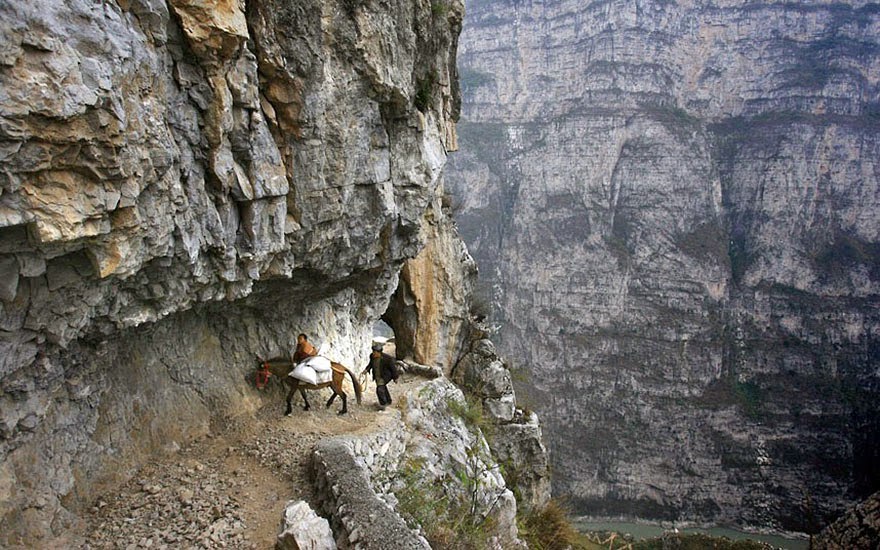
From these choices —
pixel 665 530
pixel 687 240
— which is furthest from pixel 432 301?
pixel 687 240

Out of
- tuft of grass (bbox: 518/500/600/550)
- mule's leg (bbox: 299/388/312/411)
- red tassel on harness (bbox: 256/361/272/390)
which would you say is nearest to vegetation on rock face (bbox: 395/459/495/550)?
mule's leg (bbox: 299/388/312/411)

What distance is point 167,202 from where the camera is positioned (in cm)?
620

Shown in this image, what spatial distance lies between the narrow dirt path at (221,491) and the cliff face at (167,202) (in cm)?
42

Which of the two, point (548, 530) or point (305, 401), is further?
point (548, 530)

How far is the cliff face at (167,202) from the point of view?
4.66 meters

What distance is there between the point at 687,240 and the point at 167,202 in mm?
57524

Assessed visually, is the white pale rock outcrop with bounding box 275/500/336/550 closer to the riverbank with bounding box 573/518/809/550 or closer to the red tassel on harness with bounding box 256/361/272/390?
the red tassel on harness with bounding box 256/361/272/390

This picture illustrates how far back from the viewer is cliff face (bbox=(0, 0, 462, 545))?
466 centimetres

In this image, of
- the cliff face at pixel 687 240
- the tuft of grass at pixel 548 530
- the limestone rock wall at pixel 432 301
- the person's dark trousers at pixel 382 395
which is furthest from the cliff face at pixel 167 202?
the cliff face at pixel 687 240

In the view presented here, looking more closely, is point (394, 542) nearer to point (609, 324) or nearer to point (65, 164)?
point (65, 164)

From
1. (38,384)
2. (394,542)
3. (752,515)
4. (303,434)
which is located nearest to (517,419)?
(303,434)

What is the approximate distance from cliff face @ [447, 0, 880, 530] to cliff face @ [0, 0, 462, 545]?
38.6 meters

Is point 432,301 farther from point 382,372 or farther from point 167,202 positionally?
point 167,202

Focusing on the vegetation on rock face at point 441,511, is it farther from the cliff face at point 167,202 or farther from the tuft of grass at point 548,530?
the tuft of grass at point 548,530
